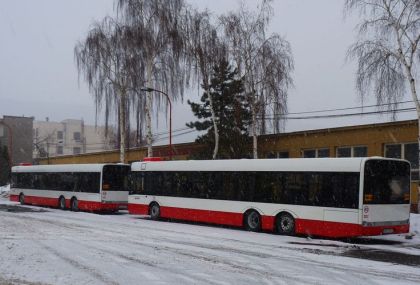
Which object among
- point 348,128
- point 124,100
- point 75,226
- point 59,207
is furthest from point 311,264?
point 124,100

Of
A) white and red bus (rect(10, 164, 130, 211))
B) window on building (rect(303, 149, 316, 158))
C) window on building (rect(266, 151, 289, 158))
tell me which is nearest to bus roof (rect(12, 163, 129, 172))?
white and red bus (rect(10, 164, 130, 211))

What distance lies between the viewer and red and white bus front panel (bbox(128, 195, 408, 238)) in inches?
657

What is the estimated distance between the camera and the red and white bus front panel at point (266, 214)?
1669cm

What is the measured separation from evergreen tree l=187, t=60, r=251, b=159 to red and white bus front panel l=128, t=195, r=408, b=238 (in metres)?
10.3

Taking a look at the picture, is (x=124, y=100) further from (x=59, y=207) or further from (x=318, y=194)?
(x=318, y=194)

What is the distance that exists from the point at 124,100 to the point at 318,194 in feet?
66.6

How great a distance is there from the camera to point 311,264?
11.9 m

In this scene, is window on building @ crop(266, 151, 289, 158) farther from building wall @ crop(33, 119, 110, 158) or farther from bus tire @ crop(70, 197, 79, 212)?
building wall @ crop(33, 119, 110, 158)

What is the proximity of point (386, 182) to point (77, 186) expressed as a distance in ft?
59.6

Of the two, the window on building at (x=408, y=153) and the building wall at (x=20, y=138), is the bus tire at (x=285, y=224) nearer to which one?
the window on building at (x=408, y=153)

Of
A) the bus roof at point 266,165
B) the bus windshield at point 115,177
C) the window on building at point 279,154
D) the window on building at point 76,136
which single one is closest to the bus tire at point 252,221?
the bus roof at point 266,165

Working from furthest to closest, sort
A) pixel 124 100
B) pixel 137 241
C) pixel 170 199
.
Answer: pixel 124 100 < pixel 170 199 < pixel 137 241

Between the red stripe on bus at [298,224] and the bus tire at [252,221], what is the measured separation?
21cm

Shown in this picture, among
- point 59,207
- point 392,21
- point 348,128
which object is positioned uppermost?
point 392,21
